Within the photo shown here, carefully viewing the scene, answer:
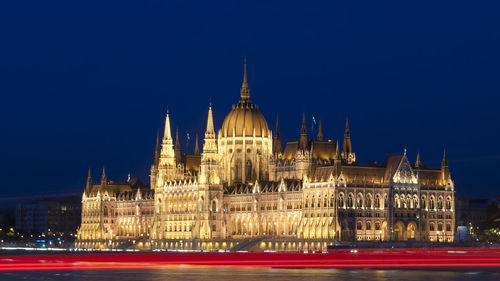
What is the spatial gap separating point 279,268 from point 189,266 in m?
10.3

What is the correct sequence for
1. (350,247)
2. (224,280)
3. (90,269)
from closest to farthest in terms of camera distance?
1. (224,280)
2. (90,269)
3. (350,247)

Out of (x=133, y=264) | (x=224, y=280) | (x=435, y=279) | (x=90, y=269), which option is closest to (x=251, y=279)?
(x=224, y=280)

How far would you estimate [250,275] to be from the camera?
94.4 m

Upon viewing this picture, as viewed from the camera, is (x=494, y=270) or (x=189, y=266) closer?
(x=494, y=270)

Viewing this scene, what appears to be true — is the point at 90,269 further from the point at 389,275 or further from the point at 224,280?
the point at 389,275

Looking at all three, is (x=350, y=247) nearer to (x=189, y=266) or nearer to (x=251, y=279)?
(x=189, y=266)

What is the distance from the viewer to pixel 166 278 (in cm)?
9088

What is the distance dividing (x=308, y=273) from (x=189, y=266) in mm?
18529

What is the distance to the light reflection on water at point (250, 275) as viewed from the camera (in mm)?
90688

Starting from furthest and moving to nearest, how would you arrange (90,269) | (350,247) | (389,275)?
(350,247), (90,269), (389,275)

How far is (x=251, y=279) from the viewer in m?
89.2

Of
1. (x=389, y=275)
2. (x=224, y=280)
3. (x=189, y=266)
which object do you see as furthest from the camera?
(x=189, y=266)

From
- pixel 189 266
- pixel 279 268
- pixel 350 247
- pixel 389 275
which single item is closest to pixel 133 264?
pixel 189 266

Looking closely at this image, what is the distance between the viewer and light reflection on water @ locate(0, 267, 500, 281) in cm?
9069
